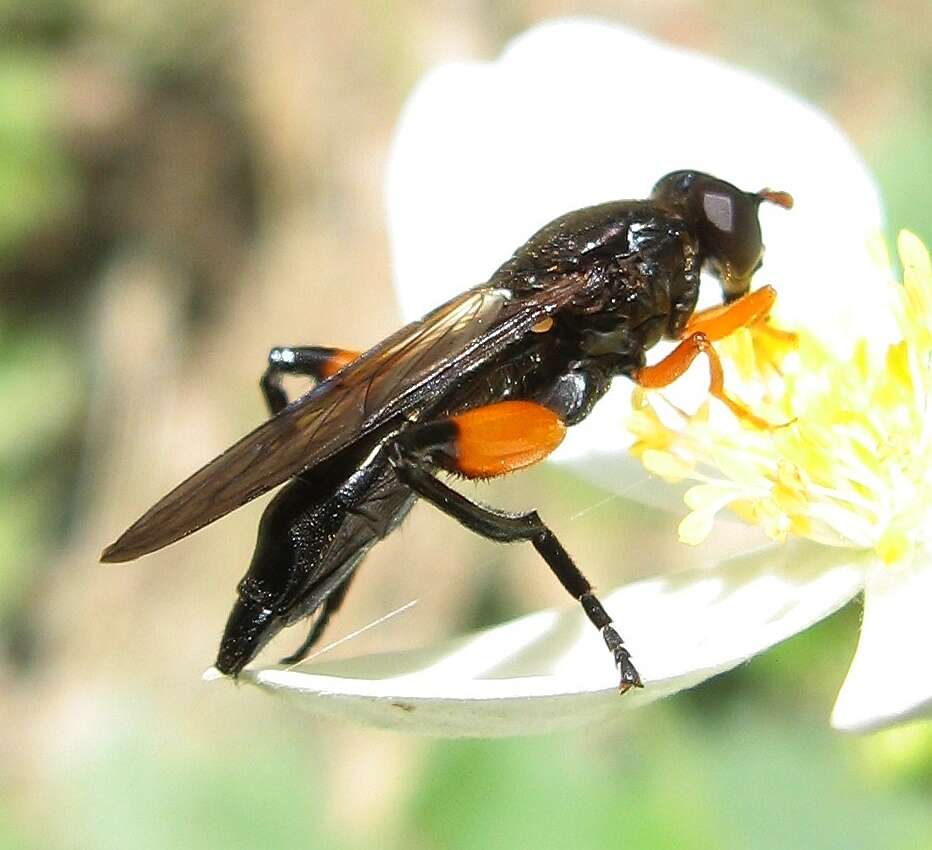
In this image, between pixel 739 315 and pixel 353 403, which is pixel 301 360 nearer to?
pixel 353 403

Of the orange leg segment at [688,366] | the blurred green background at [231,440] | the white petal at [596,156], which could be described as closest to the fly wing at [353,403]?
the orange leg segment at [688,366]

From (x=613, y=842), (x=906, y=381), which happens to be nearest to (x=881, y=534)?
(x=906, y=381)

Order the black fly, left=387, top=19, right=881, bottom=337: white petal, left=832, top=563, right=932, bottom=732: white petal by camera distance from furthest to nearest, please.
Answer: left=387, top=19, right=881, bottom=337: white petal
the black fly
left=832, top=563, right=932, bottom=732: white petal

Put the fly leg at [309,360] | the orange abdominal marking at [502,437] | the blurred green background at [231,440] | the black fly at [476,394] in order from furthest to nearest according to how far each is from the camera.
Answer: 1. the blurred green background at [231,440]
2. the fly leg at [309,360]
3. the orange abdominal marking at [502,437]
4. the black fly at [476,394]

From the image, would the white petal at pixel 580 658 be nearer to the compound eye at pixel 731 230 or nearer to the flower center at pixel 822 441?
the flower center at pixel 822 441

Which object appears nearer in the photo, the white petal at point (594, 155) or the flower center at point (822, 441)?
the flower center at point (822, 441)

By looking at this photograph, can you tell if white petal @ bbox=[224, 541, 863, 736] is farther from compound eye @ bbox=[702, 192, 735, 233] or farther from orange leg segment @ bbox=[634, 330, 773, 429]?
compound eye @ bbox=[702, 192, 735, 233]

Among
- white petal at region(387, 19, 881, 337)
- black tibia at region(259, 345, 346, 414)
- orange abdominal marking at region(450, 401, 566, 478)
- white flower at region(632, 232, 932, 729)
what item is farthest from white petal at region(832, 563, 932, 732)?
black tibia at region(259, 345, 346, 414)
